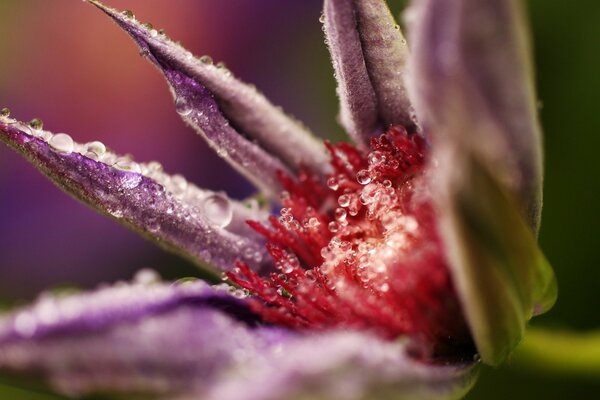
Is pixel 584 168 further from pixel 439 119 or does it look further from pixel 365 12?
pixel 439 119

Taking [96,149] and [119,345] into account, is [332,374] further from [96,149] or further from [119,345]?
[96,149]

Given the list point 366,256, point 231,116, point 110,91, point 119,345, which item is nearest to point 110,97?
point 110,91

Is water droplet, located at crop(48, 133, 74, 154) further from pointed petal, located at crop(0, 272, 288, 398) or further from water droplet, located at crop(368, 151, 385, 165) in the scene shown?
water droplet, located at crop(368, 151, 385, 165)

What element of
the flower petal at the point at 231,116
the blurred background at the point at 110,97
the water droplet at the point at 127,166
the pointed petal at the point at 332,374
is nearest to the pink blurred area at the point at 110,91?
the blurred background at the point at 110,97

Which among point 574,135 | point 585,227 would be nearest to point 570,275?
point 585,227

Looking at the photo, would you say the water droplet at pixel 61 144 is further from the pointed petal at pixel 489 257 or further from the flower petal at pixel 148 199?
the pointed petal at pixel 489 257

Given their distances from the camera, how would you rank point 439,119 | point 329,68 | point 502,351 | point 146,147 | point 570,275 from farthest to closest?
point 146,147
point 329,68
point 570,275
point 502,351
point 439,119

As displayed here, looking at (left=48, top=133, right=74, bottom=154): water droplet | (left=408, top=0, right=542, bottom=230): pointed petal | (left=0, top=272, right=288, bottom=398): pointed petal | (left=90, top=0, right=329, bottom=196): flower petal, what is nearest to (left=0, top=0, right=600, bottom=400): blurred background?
(left=90, top=0, right=329, bottom=196): flower petal
